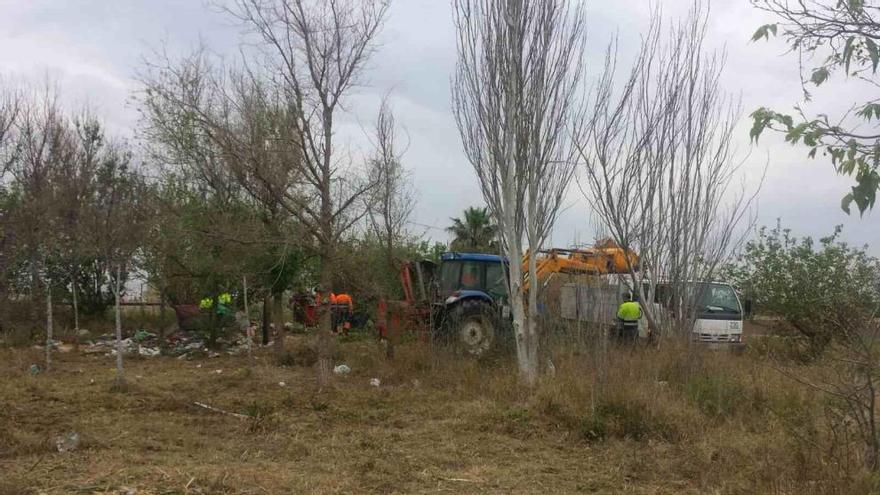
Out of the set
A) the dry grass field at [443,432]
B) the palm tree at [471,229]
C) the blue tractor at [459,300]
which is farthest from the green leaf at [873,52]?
the palm tree at [471,229]

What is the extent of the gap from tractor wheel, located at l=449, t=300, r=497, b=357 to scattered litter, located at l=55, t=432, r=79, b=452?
21.0ft

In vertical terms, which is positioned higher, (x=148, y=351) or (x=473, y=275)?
(x=473, y=275)

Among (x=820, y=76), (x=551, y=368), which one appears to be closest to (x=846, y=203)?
(x=820, y=76)

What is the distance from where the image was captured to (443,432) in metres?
7.43

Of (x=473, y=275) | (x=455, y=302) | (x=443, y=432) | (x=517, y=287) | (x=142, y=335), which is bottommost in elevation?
(x=443, y=432)

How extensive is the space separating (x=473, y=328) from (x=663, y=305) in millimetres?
3266

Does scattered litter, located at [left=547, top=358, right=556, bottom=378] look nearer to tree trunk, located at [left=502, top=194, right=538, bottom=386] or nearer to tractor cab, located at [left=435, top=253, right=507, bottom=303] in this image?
tree trunk, located at [left=502, top=194, right=538, bottom=386]

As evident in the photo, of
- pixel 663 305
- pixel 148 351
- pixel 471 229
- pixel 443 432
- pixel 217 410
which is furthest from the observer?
pixel 471 229

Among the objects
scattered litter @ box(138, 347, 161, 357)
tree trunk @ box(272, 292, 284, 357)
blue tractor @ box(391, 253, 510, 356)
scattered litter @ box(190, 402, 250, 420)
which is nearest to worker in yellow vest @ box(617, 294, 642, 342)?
blue tractor @ box(391, 253, 510, 356)

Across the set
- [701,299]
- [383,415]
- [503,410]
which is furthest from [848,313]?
[701,299]

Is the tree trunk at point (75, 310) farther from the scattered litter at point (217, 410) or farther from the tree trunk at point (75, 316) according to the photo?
the scattered litter at point (217, 410)

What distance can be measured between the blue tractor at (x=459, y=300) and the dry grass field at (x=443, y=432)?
3.50 ft

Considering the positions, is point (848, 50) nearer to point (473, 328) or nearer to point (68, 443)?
point (68, 443)

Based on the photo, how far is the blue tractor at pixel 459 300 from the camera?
12078 millimetres
